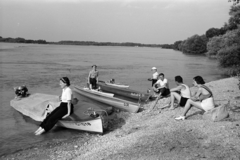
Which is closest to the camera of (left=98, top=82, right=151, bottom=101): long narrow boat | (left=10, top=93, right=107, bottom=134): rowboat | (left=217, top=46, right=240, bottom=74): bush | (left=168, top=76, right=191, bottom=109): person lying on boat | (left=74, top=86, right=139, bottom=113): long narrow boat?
(left=10, top=93, right=107, bottom=134): rowboat

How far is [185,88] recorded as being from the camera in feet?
32.2

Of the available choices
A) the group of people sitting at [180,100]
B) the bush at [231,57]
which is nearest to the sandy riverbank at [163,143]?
the group of people sitting at [180,100]

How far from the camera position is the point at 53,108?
35.5 feet

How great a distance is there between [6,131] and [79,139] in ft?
11.7

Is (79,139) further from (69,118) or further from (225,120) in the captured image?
(225,120)

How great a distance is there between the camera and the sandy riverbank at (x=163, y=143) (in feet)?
19.9

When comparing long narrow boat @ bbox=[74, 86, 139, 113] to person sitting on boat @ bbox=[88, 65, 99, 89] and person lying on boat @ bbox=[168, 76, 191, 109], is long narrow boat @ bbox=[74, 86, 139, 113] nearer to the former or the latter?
person sitting on boat @ bbox=[88, 65, 99, 89]

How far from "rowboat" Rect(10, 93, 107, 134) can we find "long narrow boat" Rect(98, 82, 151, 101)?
13.8 ft

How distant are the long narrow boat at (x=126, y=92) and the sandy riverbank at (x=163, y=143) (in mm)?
4047

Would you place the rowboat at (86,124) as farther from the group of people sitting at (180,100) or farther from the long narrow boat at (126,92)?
the long narrow boat at (126,92)

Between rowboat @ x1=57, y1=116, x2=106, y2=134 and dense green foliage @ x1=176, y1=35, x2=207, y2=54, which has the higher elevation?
dense green foliage @ x1=176, y1=35, x2=207, y2=54

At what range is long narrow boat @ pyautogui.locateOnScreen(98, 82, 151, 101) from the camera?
1423cm

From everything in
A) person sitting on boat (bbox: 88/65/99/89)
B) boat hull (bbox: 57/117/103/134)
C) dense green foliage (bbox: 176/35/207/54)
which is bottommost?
boat hull (bbox: 57/117/103/134)

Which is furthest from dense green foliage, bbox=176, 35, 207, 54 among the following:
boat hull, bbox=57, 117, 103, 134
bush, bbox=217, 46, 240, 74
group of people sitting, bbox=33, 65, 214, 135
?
boat hull, bbox=57, 117, 103, 134
